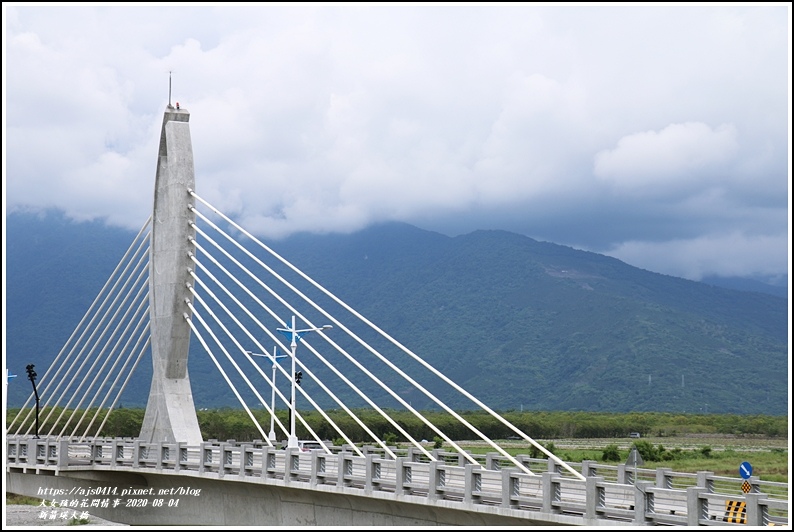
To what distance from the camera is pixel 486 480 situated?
22234 millimetres

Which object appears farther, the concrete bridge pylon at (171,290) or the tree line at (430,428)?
the tree line at (430,428)

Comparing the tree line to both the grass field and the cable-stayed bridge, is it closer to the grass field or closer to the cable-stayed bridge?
the grass field

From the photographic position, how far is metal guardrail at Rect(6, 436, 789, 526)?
57.0 feet

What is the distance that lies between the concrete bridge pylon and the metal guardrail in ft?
5.70

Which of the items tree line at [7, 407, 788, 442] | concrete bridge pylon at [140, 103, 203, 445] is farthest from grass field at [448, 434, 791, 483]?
concrete bridge pylon at [140, 103, 203, 445]

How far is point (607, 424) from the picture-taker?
93.3 metres

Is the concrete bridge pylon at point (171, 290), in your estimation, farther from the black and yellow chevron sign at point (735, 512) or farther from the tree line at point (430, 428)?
the tree line at point (430, 428)

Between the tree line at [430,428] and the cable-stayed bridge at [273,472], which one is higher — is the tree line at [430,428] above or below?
below

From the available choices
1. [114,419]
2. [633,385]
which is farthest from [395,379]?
[114,419]

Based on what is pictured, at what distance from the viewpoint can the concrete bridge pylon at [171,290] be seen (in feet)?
107

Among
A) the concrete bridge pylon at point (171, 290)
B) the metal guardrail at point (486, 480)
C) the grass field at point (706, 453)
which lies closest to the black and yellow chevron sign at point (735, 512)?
the metal guardrail at point (486, 480)

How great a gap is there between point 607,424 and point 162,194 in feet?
216

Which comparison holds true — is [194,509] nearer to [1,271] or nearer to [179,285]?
[179,285]

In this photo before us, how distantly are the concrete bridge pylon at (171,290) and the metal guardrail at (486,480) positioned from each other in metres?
1.74
